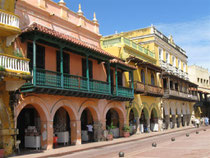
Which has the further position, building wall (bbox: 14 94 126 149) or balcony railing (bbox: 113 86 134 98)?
balcony railing (bbox: 113 86 134 98)

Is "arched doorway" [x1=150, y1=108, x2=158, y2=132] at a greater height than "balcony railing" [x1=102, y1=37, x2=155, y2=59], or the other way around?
"balcony railing" [x1=102, y1=37, x2=155, y2=59]

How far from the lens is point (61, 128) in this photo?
66.5ft

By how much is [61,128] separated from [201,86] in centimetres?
4486

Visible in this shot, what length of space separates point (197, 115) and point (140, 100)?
28.3 m

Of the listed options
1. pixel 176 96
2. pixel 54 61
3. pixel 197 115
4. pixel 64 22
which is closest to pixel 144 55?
pixel 176 96

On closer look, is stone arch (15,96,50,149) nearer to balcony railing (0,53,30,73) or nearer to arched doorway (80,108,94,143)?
balcony railing (0,53,30,73)

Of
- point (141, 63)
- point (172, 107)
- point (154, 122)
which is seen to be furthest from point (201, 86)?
point (141, 63)

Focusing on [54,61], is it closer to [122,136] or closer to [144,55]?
[122,136]

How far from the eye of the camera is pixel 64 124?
20.6 metres

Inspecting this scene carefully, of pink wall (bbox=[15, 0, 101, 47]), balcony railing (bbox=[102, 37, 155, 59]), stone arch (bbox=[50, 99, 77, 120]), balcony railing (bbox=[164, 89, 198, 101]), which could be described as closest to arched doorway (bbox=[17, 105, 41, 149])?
stone arch (bbox=[50, 99, 77, 120])

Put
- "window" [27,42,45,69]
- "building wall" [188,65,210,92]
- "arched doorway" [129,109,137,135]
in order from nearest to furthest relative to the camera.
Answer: "window" [27,42,45,69]
"arched doorway" [129,109,137,135]
"building wall" [188,65,210,92]

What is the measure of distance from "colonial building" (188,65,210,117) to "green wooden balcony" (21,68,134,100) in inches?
1348

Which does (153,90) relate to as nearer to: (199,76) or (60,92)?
(60,92)

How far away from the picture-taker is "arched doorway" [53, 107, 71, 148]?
19.1 metres
